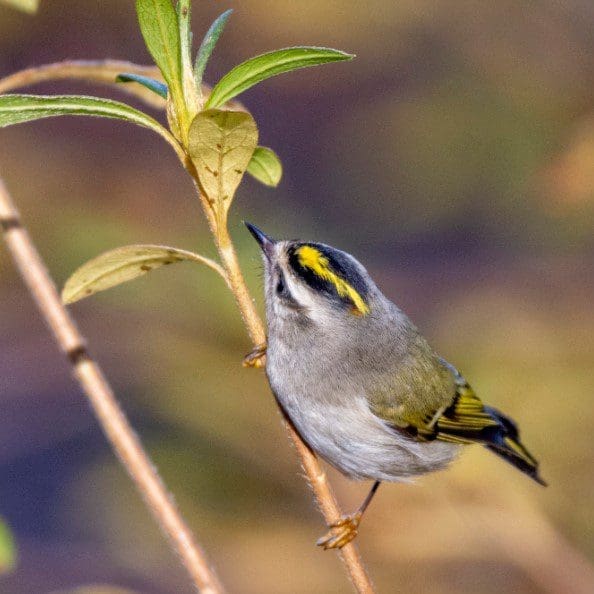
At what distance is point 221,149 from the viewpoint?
0.87 metres

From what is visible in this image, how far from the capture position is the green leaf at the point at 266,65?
0.85 metres

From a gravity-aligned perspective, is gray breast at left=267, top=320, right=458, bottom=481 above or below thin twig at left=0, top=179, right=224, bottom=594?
above

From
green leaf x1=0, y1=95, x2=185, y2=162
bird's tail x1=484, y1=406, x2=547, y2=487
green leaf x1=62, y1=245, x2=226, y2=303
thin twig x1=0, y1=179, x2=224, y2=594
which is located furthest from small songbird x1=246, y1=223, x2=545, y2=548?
thin twig x1=0, y1=179, x2=224, y2=594

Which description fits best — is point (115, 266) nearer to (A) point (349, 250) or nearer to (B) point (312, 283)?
(B) point (312, 283)

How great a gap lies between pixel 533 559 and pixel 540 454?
1010mm

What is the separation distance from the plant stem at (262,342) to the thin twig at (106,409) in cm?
27

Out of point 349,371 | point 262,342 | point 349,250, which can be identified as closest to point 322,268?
point 349,371

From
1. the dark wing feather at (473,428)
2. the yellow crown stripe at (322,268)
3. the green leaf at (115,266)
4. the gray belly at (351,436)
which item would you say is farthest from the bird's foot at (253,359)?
the dark wing feather at (473,428)

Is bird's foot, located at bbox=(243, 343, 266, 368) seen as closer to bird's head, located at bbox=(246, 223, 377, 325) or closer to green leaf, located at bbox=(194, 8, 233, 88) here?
bird's head, located at bbox=(246, 223, 377, 325)

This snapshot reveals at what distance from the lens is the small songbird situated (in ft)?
5.27

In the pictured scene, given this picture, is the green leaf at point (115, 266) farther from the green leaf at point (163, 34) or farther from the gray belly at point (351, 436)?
the gray belly at point (351, 436)

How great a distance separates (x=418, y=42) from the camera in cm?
886

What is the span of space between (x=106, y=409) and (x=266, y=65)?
0.41 metres

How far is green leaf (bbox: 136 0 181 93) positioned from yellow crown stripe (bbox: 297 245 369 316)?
29.3 inches
